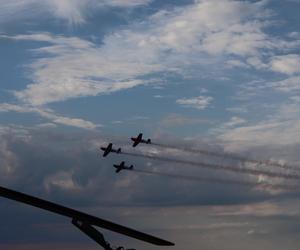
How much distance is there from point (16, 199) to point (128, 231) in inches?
→ 529

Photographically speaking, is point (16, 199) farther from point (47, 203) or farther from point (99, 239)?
point (99, 239)

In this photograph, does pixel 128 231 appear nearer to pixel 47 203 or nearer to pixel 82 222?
pixel 82 222

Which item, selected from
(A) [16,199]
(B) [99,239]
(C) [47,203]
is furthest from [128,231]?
(A) [16,199]

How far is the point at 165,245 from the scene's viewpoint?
193ft

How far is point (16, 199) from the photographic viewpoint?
58.2 metres

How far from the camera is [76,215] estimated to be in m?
57.0

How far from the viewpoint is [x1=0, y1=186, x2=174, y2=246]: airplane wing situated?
187 feet

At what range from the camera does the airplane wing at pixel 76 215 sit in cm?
5688

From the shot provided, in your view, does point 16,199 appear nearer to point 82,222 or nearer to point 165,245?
point 82,222

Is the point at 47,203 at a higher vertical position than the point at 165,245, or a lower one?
higher

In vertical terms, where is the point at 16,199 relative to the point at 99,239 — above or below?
above

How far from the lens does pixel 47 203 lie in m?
58.1

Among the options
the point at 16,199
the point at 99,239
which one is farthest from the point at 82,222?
the point at 16,199

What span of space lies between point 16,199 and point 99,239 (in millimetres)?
10711
